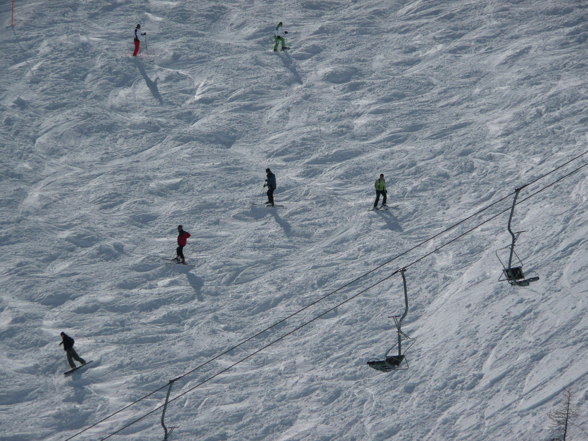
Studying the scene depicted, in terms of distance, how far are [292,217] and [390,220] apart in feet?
10.2

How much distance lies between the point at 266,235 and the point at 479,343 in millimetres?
7905

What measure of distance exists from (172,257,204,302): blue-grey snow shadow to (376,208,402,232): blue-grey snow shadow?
5.82 metres

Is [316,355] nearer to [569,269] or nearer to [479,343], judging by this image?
[479,343]

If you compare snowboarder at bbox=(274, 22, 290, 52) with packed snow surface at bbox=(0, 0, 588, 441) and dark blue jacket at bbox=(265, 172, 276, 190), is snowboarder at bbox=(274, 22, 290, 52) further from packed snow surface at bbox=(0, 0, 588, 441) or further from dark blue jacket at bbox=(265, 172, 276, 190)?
dark blue jacket at bbox=(265, 172, 276, 190)

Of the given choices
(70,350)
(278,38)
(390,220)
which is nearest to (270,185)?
(390,220)

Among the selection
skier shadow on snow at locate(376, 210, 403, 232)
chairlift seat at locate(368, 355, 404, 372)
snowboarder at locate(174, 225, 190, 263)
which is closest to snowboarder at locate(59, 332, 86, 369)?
snowboarder at locate(174, 225, 190, 263)

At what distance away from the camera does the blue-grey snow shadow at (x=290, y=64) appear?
30.7 meters

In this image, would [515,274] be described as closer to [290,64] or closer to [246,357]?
[246,357]

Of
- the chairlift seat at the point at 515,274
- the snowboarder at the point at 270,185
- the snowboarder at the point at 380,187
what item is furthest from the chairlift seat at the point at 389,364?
the snowboarder at the point at 270,185

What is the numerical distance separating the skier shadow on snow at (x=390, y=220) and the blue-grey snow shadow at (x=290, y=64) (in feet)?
32.0

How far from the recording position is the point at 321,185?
24.7 m

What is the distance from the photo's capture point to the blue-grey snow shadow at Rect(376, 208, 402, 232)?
72.1 feet

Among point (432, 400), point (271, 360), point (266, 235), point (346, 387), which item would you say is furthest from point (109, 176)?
point (432, 400)

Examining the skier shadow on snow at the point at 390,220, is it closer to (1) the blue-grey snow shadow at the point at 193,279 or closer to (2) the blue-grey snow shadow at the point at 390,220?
(2) the blue-grey snow shadow at the point at 390,220
